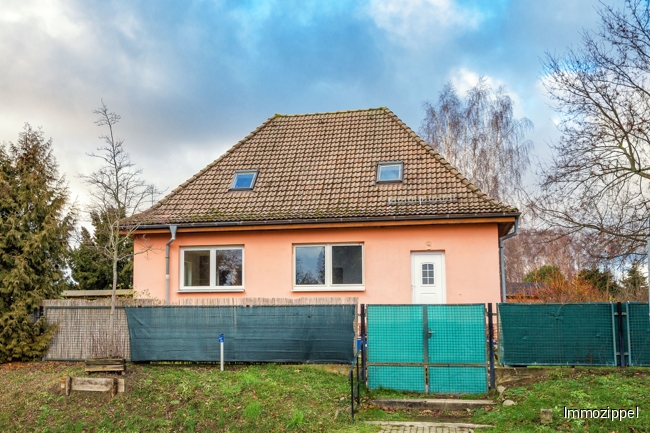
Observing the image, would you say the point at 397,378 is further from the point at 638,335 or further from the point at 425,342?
the point at 638,335

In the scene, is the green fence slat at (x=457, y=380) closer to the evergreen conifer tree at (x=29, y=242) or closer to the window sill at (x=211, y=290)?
the window sill at (x=211, y=290)

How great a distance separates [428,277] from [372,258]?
58.2 inches

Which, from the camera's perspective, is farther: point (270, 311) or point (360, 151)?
point (360, 151)

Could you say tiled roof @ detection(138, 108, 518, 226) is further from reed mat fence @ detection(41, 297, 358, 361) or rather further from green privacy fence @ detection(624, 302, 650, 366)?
green privacy fence @ detection(624, 302, 650, 366)

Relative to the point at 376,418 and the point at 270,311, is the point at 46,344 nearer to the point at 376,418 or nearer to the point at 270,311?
the point at 270,311

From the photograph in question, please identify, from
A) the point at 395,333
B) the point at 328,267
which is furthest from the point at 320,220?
the point at 395,333

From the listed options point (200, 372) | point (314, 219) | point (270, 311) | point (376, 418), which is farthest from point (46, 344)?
point (376, 418)

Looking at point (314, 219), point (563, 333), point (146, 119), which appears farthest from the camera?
point (146, 119)

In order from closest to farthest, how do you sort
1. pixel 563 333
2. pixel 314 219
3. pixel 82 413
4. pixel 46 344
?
pixel 82 413 < pixel 563 333 < pixel 46 344 < pixel 314 219

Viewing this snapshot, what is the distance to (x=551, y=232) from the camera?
1650cm

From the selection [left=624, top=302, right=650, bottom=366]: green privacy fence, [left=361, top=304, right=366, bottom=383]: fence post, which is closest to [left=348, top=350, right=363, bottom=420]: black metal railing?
[left=361, top=304, right=366, bottom=383]: fence post

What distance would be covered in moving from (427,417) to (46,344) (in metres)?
8.56

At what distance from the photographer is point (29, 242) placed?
13.3m

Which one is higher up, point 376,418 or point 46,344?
point 46,344
